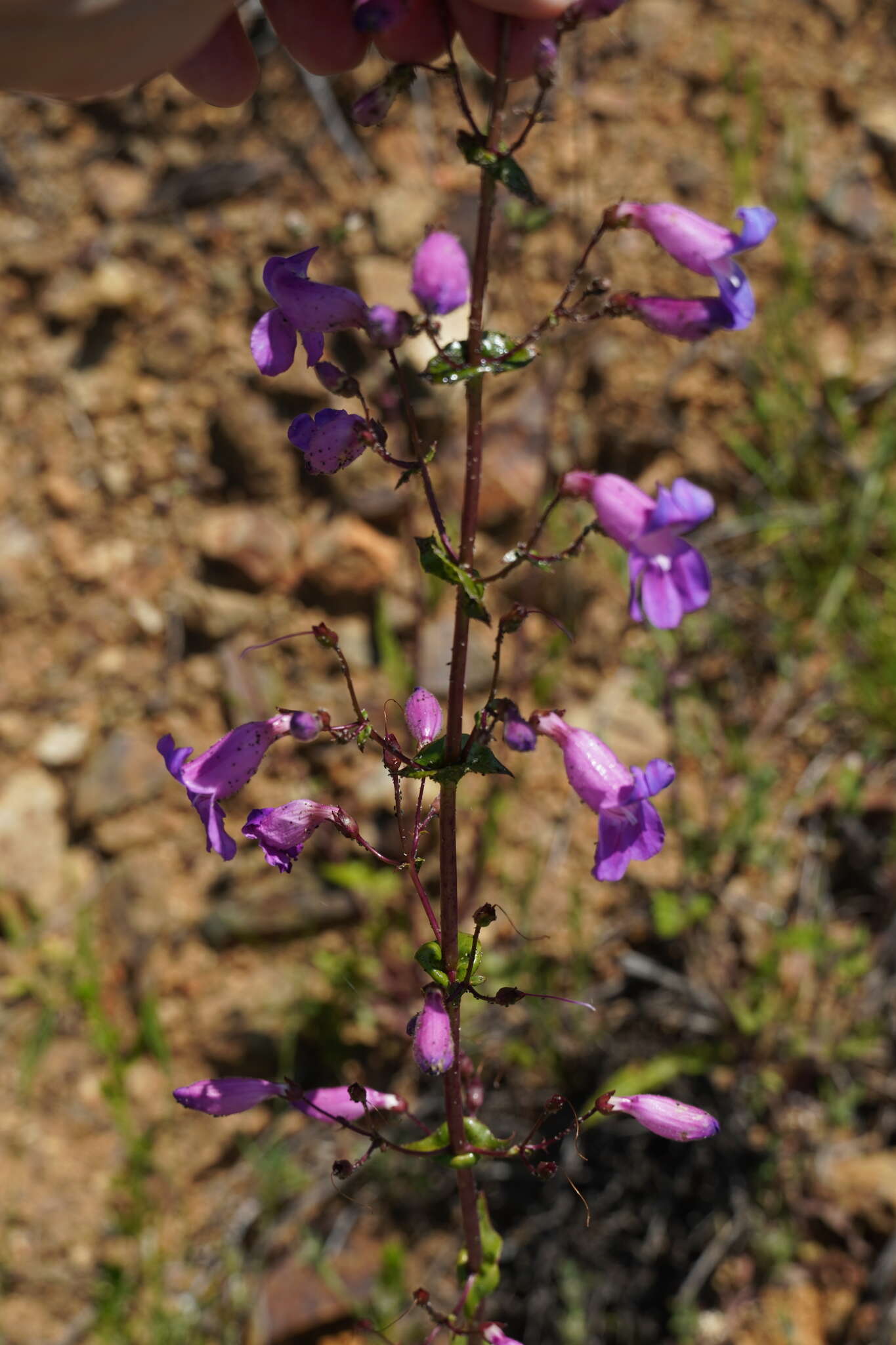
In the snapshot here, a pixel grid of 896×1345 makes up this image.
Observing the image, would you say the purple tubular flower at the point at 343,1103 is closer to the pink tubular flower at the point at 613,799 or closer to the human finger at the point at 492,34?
the pink tubular flower at the point at 613,799

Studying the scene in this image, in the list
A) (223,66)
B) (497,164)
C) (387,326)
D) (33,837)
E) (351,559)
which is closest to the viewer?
(497,164)

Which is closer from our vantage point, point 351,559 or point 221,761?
point 221,761

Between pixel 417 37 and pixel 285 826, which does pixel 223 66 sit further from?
pixel 285 826

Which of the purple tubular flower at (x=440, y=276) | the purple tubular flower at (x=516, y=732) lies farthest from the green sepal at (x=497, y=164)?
the purple tubular flower at (x=516, y=732)

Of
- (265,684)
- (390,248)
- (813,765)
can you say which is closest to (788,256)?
(390,248)

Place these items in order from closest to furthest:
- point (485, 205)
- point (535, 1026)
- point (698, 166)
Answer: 1. point (485, 205)
2. point (535, 1026)
3. point (698, 166)

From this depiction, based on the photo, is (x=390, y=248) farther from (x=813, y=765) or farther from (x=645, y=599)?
(x=645, y=599)

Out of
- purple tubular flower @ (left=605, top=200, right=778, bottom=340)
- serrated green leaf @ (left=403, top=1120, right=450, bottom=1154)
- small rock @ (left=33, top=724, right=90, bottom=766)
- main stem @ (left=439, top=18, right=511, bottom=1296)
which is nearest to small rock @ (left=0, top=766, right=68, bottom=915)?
small rock @ (left=33, top=724, right=90, bottom=766)

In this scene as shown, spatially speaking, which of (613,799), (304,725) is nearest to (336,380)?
(304,725)
